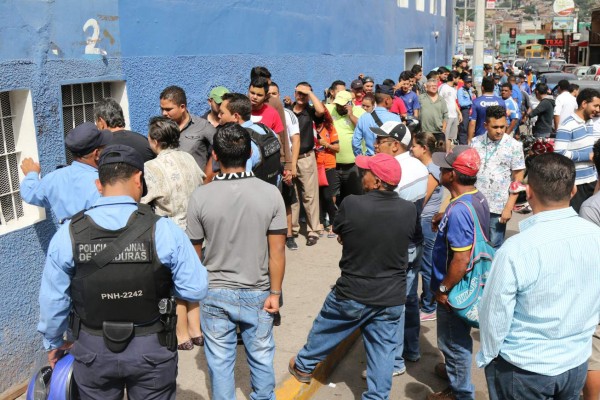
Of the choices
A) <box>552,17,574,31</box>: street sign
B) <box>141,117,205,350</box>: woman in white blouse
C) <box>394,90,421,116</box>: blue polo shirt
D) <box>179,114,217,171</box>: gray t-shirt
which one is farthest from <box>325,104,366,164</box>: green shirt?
<box>552,17,574,31</box>: street sign

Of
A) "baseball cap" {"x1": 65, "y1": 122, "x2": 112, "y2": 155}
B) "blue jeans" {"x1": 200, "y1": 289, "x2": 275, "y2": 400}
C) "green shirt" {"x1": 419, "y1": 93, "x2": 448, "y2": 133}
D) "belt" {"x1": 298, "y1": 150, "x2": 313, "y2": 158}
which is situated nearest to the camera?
"blue jeans" {"x1": 200, "y1": 289, "x2": 275, "y2": 400}

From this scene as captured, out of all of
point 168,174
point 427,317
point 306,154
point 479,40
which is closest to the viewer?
point 168,174

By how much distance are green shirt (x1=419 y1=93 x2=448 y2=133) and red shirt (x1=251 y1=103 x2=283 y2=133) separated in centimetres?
458

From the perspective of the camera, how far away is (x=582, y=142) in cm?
635

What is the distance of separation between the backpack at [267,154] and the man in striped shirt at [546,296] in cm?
265

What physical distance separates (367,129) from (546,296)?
4.77 m

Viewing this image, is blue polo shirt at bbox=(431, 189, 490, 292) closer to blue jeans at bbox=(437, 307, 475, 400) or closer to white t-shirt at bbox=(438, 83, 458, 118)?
blue jeans at bbox=(437, 307, 475, 400)

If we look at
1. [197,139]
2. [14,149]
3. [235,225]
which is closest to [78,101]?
[14,149]

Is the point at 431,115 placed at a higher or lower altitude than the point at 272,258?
higher

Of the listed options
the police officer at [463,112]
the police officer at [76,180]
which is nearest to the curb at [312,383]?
the police officer at [76,180]

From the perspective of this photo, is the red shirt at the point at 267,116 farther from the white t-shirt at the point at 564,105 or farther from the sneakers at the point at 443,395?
the white t-shirt at the point at 564,105

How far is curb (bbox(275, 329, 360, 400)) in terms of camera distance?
4.54 meters

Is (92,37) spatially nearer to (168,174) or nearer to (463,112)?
(168,174)

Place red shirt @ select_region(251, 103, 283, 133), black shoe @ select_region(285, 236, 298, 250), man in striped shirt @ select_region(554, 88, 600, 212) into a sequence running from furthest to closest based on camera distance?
black shoe @ select_region(285, 236, 298, 250) < red shirt @ select_region(251, 103, 283, 133) < man in striped shirt @ select_region(554, 88, 600, 212)
